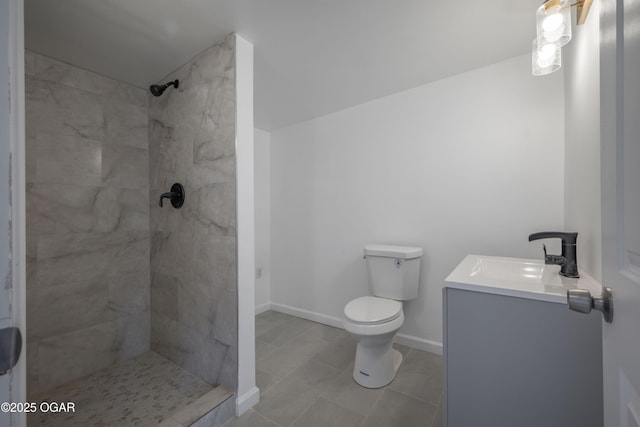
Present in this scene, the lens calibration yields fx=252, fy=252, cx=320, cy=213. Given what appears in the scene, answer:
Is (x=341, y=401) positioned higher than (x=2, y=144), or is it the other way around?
(x=2, y=144)

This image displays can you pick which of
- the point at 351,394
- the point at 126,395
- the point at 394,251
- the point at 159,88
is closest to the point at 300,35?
the point at 159,88

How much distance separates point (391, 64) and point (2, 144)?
1914 mm

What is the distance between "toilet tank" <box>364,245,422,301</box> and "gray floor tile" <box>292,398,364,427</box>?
810 mm

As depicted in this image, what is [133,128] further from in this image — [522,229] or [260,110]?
[522,229]

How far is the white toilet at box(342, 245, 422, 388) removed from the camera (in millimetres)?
1589

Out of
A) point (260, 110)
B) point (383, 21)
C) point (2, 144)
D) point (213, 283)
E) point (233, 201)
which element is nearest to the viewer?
point (2, 144)

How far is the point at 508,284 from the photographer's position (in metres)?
0.99

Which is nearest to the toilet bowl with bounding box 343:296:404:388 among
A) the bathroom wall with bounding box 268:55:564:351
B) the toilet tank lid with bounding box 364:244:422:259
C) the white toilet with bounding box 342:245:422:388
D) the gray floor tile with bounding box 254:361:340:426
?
the white toilet with bounding box 342:245:422:388

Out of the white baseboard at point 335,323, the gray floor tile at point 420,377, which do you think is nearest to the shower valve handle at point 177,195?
the white baseboard at point 335,323

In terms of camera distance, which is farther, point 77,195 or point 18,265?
point 77,195

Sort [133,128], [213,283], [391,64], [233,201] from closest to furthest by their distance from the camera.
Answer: [233,201]
[213,283]
[391,64]
[133,128]

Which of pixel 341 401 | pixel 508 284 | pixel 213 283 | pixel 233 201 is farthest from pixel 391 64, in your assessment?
pixel 341 401

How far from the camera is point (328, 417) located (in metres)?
1.42

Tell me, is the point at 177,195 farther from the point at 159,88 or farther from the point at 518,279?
the point at 518,279
